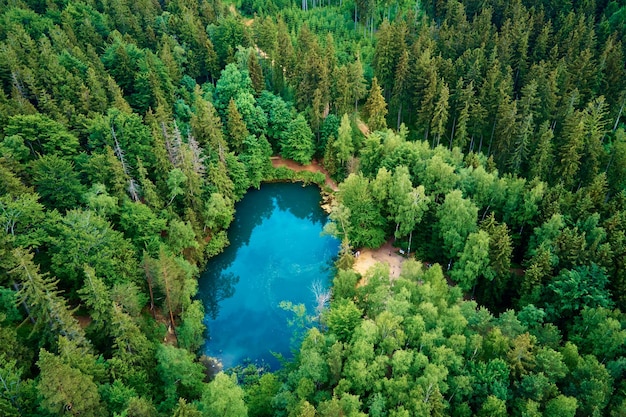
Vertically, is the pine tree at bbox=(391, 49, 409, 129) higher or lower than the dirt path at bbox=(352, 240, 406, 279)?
higher

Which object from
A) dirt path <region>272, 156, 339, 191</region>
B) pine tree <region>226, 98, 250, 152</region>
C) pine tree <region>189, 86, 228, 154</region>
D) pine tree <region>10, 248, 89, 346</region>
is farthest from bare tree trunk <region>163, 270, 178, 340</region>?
dirt path <region>272, 156, 339, 191</region>

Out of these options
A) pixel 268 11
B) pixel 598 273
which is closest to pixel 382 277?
pixel 598 273

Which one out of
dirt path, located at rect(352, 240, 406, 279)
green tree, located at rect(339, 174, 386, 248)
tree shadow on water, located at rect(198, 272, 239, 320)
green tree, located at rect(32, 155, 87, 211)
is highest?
green tree, located at rect(32, 155, 87, 211)

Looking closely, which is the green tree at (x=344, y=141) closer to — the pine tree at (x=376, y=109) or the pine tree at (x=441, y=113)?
the pine tree at (x=376, y=109)

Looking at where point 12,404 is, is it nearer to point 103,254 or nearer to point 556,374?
point 103,254

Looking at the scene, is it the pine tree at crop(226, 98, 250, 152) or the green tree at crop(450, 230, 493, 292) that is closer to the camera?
the green tree at crop(450, 230, 493, 292)

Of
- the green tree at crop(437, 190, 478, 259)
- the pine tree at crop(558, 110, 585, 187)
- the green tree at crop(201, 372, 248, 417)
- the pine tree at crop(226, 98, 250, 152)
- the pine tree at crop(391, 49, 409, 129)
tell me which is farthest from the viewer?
the pine tree at crop(391, 49, 409, 129)

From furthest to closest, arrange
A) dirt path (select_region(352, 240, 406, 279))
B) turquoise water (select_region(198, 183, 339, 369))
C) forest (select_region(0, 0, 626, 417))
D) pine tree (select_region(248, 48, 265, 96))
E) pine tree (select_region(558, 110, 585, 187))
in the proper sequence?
1. pine tree (select_region(248, 48, 265, 96))
2. pine tree (select_region(558, 110, 585, 187))
3. dirt path (select_region(352, 240, 406, 279))
4. turquoise water (select_region(198, 183, 339, 369))
5. forest (select_region(0, 0, 626, 417))

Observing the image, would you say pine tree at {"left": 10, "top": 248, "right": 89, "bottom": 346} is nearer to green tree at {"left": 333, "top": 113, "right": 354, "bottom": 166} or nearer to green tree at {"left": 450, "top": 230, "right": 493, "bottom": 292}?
green tree at {"left": 450, "top": 230, "right": 493, "bottom": 292}
